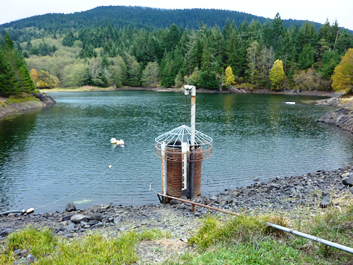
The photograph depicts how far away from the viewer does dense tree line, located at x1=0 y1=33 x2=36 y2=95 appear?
56362 millimetres

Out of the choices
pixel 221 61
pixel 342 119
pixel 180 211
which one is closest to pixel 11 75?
pixel 180 211

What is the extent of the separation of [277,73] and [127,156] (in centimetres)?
8770

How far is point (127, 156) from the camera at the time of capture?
2575 centimetres

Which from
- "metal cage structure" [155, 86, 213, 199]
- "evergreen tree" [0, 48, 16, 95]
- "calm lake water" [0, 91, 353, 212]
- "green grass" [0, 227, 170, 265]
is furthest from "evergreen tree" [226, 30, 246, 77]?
"green grass" [0, 227, 170, 265]

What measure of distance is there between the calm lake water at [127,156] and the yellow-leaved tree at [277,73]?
59.2 metres

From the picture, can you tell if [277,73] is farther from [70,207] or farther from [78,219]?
[78,219]

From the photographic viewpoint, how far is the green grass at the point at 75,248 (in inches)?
289

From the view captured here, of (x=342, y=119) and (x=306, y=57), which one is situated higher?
(x=306, y=57)

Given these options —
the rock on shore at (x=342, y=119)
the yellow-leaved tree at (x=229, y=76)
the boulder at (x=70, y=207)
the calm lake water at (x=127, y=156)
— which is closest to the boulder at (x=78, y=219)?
the boulder at (x=70, y=207)

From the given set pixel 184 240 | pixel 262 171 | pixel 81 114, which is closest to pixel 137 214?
pixel 184 240

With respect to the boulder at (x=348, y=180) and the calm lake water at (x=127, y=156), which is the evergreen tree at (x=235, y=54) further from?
the boulder at (x=348, y=180)

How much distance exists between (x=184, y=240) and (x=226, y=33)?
135 metres

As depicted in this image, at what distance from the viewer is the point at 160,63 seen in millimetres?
138500

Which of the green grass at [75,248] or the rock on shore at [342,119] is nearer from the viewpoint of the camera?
the green grass at [75,248]
